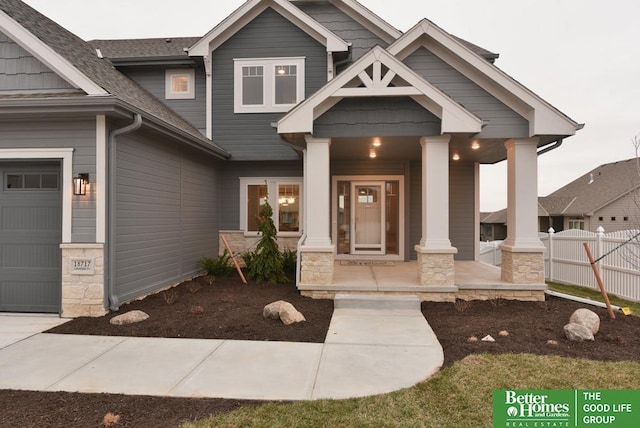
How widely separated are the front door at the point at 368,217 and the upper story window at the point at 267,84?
117 inches

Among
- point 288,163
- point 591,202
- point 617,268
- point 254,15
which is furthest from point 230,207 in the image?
point 591,202

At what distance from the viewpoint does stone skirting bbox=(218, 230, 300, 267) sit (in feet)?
32.4

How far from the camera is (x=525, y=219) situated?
6.77 metres

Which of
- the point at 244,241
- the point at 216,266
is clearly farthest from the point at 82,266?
the point at 244,241

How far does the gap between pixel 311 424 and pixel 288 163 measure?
7863 millimetres

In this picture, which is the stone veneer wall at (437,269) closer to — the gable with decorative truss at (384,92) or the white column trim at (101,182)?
the gable with decorative truss at (384,92)

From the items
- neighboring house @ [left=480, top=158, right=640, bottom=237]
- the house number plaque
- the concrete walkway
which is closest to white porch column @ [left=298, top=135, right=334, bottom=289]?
the concrete walkway

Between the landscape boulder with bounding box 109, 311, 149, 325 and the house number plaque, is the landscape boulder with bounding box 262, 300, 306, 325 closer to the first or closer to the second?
the landscape boulder with bounding box 109, 311, 149, 325

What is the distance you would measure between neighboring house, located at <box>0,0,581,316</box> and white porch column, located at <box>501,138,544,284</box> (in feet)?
0.08

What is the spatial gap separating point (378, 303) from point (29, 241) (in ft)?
19.4

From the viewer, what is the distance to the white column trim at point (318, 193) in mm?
6715

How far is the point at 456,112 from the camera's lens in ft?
20.6

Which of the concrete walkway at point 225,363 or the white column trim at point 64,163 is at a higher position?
the white column trim at point 64,163

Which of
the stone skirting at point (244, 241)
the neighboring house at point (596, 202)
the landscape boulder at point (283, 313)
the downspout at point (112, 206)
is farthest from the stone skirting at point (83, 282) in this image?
the neighboring house at point (596, 202)
